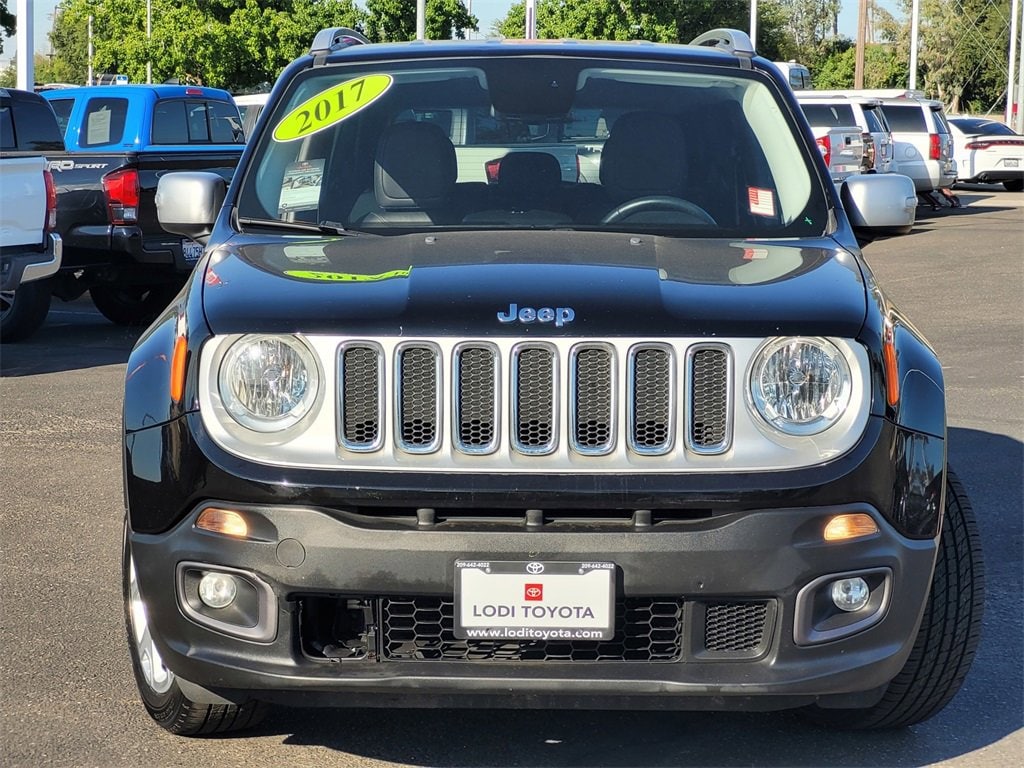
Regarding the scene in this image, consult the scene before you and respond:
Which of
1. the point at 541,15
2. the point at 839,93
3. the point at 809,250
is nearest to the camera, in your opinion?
the point at 809,250

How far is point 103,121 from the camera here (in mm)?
12969

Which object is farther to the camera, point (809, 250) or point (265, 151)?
point (265, 151)

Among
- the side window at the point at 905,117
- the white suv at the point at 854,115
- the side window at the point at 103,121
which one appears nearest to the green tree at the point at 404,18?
the side window at the point at 905,117

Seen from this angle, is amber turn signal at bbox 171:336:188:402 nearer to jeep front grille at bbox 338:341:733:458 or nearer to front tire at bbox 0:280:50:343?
jeep front grille at bbox 338:341:733:458

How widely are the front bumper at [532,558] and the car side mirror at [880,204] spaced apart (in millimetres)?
1387

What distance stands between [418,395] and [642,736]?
120 centimetres

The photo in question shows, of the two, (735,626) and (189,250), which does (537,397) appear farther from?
(189,250)

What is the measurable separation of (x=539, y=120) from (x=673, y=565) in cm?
196

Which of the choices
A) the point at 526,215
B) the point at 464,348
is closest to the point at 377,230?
the point at 526,215

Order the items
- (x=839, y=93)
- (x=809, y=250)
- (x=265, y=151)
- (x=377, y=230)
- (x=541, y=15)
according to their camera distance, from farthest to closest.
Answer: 1. (x=541, y=15)
2. (x=839, y=93)
3. (x=265, y=151)
4. (x=377, y=230)
5. (x=809, y=250)

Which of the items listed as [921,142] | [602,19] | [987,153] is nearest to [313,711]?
[921,142]

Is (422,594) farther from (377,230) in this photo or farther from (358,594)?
(377,230)

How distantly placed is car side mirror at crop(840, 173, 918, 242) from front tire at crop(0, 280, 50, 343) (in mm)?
7825

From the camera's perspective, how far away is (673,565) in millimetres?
3039
